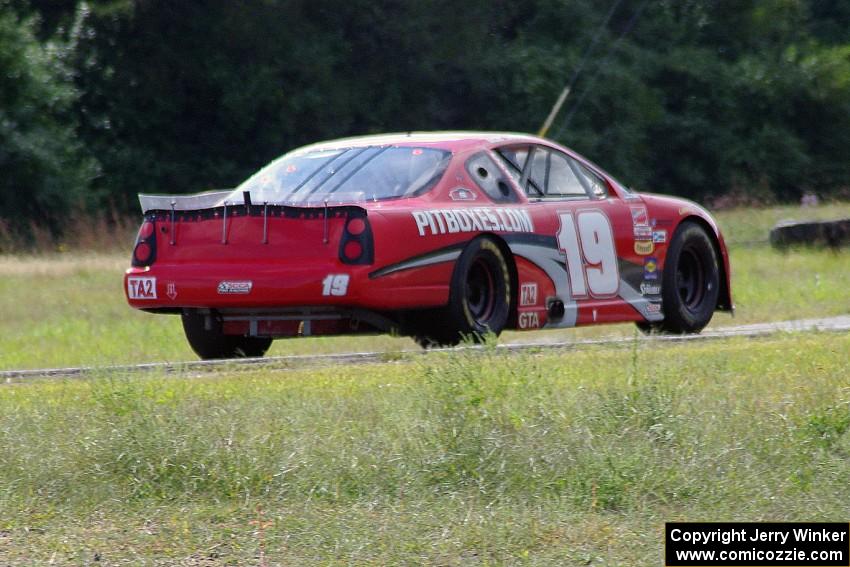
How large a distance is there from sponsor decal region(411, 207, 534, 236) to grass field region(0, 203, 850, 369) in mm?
1641

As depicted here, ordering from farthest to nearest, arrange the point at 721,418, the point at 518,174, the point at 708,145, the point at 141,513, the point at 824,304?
the point at 708,145 → the point at 824,304 → the point at 518,174 → the point at 721,418 → the point at 141,513

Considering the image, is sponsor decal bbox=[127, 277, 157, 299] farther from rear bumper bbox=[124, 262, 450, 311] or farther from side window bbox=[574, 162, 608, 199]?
side window bbox=[574, 162, 608, 199]

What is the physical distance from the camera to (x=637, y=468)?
6.38 metres

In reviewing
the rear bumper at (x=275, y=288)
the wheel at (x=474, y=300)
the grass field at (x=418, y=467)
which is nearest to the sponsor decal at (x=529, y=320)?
the wheel at (x=474, y=300)

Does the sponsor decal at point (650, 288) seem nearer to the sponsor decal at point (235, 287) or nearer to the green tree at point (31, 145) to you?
the sponsor decal at point (235, 287)

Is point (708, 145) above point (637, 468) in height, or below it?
below

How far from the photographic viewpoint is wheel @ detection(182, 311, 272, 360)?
1057cm

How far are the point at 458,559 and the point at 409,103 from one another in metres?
32.2

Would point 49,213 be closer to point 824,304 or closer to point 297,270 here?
point 824,304

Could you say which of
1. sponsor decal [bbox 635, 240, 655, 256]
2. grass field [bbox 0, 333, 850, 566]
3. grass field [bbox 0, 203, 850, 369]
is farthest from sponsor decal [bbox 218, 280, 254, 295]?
sponsor decal [bbox 635, 240, 655, 256]

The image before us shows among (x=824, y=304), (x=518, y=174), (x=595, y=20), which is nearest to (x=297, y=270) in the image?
(x=518, y=174)

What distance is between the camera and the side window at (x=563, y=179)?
11305 millimetres

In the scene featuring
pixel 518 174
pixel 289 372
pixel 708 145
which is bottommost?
pixel 708 145

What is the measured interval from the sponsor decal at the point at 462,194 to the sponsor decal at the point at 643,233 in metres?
1.57
